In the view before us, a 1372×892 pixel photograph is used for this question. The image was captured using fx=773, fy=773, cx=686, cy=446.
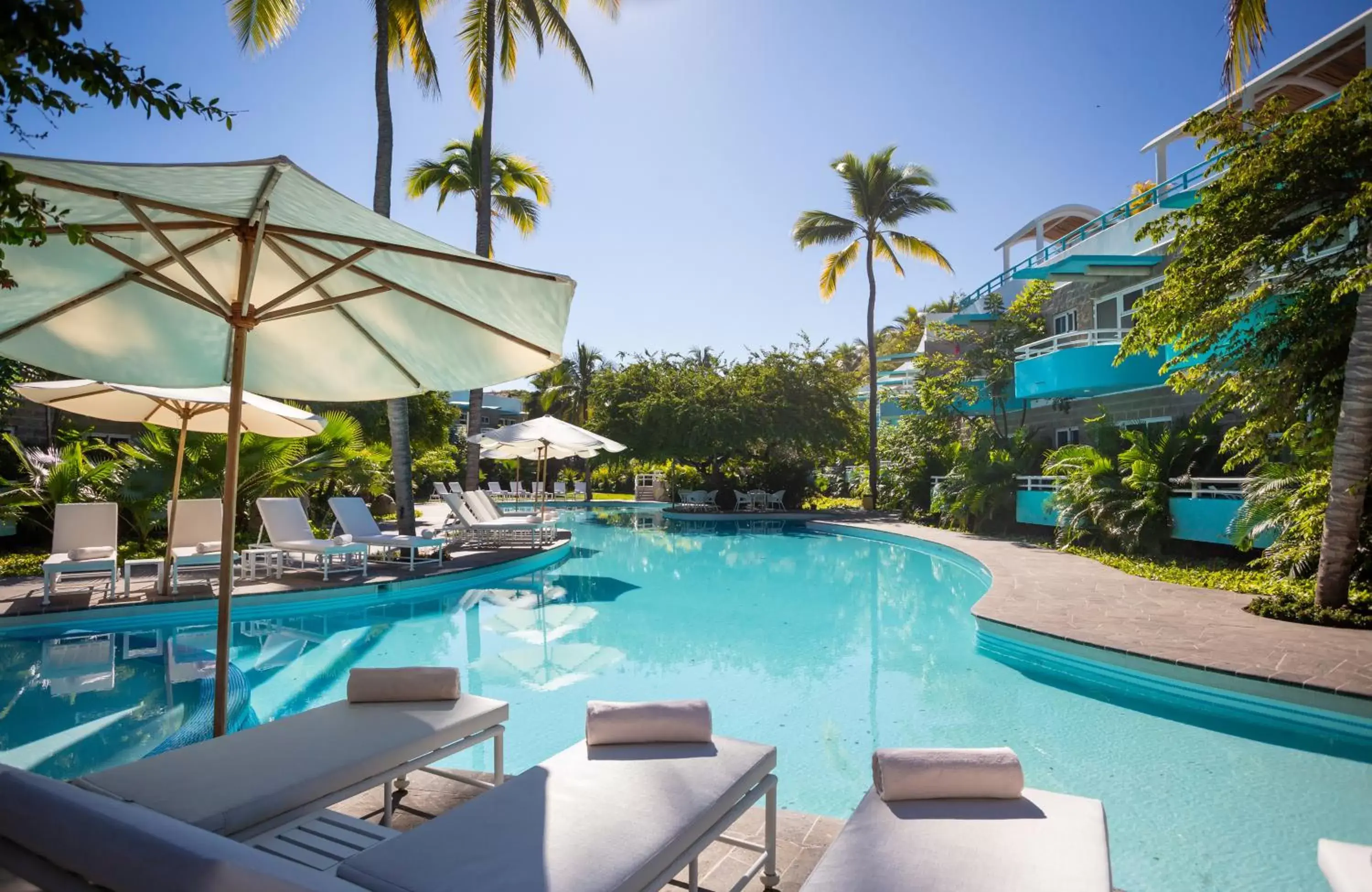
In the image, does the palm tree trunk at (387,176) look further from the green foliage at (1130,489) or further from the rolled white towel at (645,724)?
the green foliage at (1130,489)

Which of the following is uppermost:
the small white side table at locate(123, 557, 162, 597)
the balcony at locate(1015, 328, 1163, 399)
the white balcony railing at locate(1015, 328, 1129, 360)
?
the white balcony railing at locate(1015, 328, 1129, 360)

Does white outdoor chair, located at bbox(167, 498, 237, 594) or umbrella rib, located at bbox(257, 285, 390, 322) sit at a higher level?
umbrella rib, located at bbox(257, 285, 390, 322)

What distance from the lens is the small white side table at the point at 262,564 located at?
11.3 meters

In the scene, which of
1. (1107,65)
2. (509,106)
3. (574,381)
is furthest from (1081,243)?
(574,381)

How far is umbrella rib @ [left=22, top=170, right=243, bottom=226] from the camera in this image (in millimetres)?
2748

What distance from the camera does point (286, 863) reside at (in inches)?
59.0

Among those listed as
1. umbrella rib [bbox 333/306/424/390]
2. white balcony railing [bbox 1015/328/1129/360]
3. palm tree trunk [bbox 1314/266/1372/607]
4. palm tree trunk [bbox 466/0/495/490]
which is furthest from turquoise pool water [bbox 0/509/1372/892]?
white balcony railing [bbox 1015/328/1129/360]

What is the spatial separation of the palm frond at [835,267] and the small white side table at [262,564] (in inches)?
783

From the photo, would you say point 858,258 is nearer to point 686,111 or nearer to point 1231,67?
point 686,111

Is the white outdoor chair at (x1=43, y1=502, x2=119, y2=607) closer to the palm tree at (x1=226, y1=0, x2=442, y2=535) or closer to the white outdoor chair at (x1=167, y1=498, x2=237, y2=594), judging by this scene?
the white outdoor chair at (x1=167, y1=498, x2=237, y2=594)

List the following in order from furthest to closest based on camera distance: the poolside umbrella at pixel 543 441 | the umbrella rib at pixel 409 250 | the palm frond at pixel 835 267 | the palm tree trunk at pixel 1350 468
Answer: the palm frond at pixel 835 267
the poolside umbrella at pixel 543 441
the palm tree trunk at pixel 1350 468
the umbrella rib at pixel 409 250

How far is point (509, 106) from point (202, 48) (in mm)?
5759

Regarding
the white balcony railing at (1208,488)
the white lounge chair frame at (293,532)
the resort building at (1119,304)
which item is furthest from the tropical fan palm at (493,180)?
the white balcony railing at (1208,488)

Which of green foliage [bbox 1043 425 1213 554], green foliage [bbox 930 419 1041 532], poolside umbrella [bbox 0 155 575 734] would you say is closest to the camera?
poolside umbrella [bbox 0 155 575 734]
